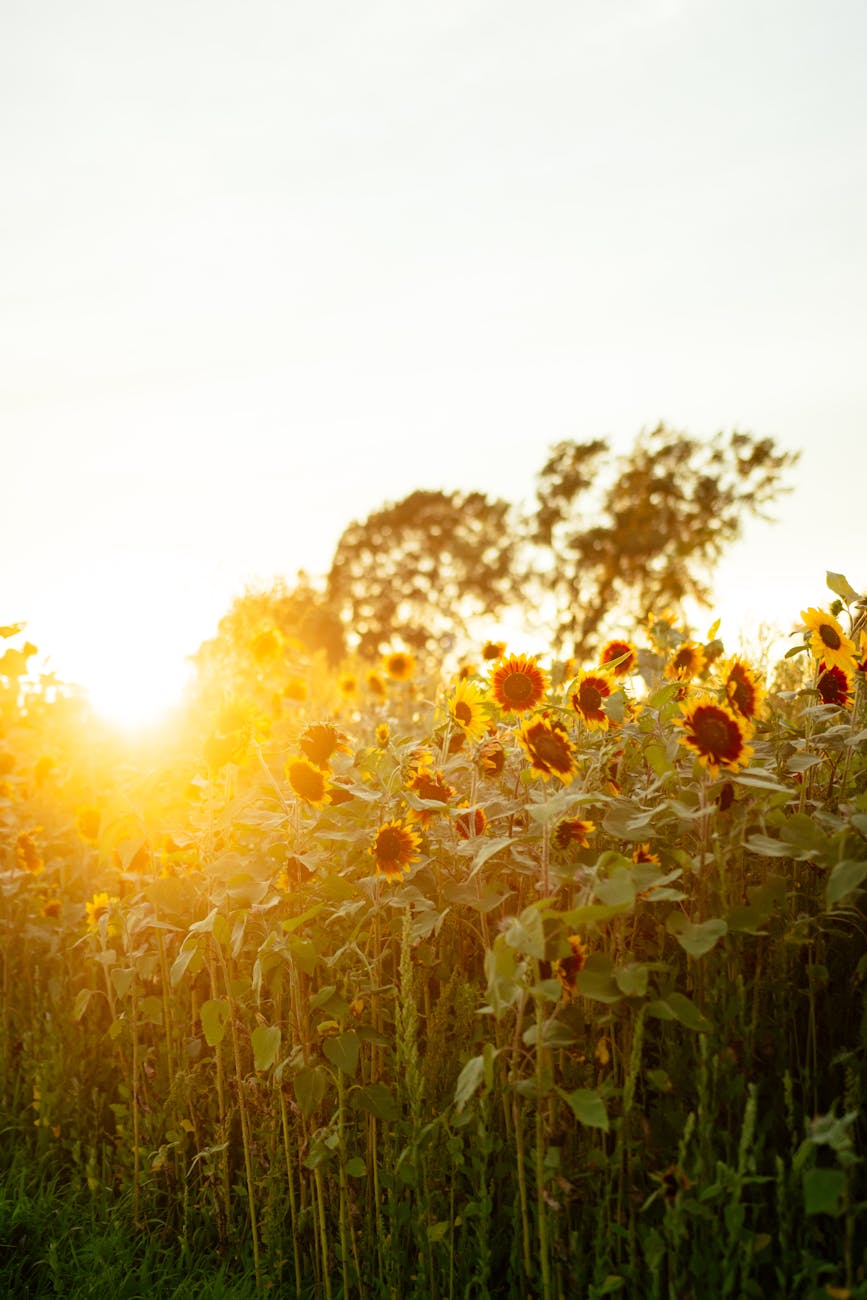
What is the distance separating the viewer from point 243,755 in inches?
99.0

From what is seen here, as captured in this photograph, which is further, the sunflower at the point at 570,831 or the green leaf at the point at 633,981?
the sunflower at the point at 570,831

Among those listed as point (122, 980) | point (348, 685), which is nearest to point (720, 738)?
point (122, 980)

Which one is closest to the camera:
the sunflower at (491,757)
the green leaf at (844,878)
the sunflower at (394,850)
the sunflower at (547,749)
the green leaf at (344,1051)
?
the green leaf at (844,878)

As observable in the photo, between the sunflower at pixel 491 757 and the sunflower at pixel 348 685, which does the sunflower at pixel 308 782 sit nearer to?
the sunflower at pixel 491 757

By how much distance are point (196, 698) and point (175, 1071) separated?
3442mm

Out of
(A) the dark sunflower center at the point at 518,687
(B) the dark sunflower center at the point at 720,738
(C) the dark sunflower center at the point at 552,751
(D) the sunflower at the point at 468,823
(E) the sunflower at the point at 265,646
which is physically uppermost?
(E) the sunflower at the point at 265,646

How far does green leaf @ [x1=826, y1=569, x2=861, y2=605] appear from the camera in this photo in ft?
6.72

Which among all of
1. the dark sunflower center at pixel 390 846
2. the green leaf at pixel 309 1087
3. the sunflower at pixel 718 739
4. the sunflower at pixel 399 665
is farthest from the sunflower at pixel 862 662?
the sunflower at pixel 399 665

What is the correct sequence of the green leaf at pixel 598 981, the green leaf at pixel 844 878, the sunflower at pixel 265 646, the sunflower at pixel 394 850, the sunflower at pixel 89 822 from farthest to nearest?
the sunflower at pixel 265 646 < the sunflower at pixel 89 822 < the sunflower at pixel 394 850 < the green leaf at pixel 598 981 < the green leaf at pixel 844 878

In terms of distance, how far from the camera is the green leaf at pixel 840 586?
2.05 metres

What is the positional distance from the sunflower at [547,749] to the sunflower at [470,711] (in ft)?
1.03

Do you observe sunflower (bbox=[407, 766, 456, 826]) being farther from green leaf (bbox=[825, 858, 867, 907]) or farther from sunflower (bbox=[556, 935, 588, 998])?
green leaf (bbox=[825, 858, 867, 907])

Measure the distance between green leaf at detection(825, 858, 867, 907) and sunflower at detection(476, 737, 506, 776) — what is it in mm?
808

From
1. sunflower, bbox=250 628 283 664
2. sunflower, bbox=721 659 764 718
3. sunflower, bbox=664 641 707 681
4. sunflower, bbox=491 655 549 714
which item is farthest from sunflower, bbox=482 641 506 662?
sunflower, bbox=250 628 283 664
